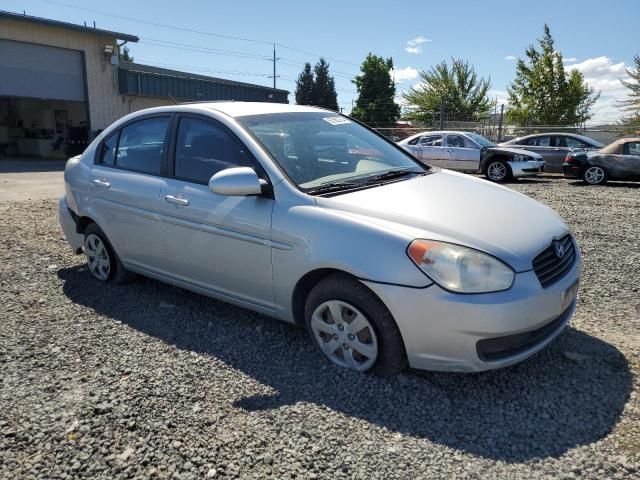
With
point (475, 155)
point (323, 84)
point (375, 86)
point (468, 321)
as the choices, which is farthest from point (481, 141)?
point (323, 84)

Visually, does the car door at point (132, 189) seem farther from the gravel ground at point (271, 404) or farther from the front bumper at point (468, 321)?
the front bumper at point (468, 321)

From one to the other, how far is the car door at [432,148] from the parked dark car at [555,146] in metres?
1.85

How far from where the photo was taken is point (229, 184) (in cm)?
323

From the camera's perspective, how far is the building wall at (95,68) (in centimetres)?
2061

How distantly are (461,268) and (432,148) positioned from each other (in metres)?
13.5

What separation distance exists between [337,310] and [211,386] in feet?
2.83

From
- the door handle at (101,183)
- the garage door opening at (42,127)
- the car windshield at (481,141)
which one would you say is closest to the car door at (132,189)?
the door handle at (101,183)

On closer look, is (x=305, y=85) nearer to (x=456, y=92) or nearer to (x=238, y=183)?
(x=456, y=92)

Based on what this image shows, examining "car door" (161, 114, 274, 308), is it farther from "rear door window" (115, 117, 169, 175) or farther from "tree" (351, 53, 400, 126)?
"tree" (351, 53, 400, 126)

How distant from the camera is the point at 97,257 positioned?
4.84 meters

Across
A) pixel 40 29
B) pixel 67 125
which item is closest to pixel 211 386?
pixel 40 29

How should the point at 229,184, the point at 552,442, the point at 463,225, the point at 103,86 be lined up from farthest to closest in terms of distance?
the point at 103,86, the point at 229,184, the point at 463,225, the point at 552,442

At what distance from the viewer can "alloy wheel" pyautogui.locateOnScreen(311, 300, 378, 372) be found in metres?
2.98

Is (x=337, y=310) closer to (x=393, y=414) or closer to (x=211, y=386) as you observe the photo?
(x=393, y=414)
